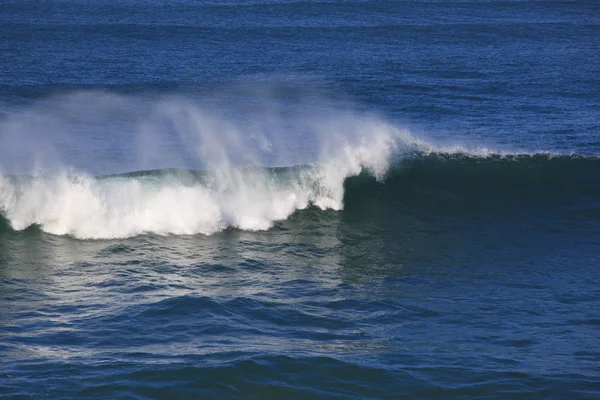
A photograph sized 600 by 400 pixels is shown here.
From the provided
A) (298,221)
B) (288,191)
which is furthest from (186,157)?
(298,221)

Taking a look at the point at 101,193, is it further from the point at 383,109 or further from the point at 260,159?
the point at 383,109

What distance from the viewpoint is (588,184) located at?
24.0 meters

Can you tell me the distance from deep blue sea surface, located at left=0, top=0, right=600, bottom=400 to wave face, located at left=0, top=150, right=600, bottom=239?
68 mm

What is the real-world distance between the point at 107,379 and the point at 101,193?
29.2ft

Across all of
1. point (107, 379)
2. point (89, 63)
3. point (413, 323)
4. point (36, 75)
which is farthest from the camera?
point (89, 63)

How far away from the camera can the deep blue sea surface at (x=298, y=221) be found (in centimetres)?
1308

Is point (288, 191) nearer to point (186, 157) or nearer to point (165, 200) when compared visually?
point (165, 200)

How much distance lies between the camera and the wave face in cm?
2003

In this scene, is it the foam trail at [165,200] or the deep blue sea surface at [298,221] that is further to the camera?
the foam trail at [165,200]

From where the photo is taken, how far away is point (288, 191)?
2205cm

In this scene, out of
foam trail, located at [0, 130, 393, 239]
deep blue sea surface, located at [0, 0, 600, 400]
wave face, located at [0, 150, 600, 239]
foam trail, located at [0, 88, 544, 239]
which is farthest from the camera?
foam trail, located at [0, 88, 544, 239]

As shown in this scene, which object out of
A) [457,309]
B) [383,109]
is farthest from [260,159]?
[457,309]

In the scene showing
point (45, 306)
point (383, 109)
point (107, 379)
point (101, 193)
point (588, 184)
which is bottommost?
point (107, 379)

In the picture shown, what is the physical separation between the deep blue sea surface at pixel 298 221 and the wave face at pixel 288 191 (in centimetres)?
7
